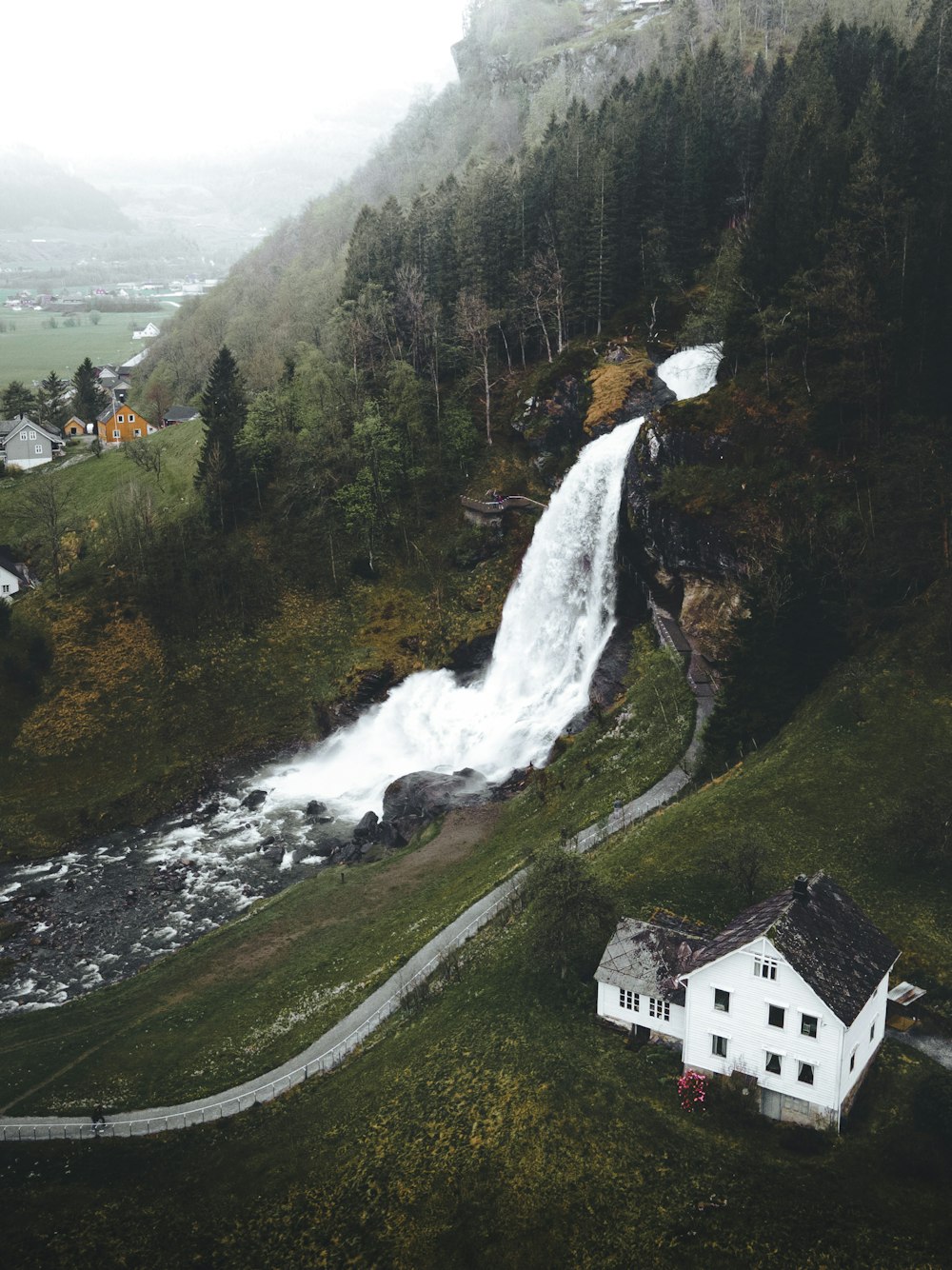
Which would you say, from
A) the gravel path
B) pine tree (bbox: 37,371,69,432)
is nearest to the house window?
the gravel path

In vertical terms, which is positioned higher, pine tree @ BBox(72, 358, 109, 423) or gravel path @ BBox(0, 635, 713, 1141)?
pine tree @ BBox(72, 358, 109, 423)

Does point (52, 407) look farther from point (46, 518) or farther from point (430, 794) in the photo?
point (430, 794)

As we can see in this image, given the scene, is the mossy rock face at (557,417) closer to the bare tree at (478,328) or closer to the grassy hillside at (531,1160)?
the bare tree at (478,328)

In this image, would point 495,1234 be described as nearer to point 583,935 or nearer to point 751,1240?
point 751,1240

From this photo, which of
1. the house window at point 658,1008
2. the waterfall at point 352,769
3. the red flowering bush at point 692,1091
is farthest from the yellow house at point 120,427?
the red flowering bush at point 692,1091

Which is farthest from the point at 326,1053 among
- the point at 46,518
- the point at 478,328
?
the point at 46,518

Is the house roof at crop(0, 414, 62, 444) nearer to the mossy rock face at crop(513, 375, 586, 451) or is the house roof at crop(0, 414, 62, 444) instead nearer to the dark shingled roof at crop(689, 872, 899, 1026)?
the mossy rock face at crop(513, 375, 586, 451)
